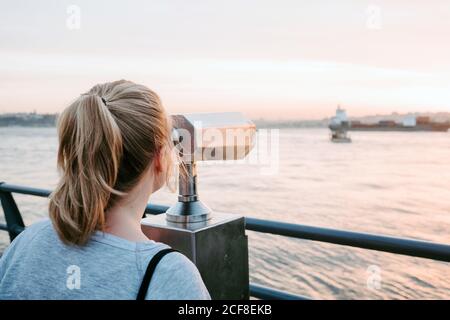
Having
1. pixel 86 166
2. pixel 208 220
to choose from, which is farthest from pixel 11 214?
pixel 86 166

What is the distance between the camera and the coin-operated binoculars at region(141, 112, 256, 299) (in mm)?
1272

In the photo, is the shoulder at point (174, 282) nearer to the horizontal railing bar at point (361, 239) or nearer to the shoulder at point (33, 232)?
the shoulder at point (33, 232)

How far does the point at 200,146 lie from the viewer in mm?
1271

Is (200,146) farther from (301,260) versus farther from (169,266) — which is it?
(301,260)

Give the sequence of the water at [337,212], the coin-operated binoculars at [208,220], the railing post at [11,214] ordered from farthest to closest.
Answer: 1. the water at [337,212]
2. the railing post at [11,214]
3. the coin-operated binoculars at [208,220]

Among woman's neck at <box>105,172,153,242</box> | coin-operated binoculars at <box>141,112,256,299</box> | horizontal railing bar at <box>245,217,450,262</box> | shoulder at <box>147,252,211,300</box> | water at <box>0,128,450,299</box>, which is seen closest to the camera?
shoulder at <box>147,252,211,300</box>

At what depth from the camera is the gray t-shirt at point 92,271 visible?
912 mm

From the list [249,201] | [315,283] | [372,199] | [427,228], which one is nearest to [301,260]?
[315,283]

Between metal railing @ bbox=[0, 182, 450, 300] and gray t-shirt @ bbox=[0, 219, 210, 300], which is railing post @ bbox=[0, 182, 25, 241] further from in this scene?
gray t-shirt @ bbox=[0, 219, 210, 300]

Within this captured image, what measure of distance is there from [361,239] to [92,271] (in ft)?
3.61

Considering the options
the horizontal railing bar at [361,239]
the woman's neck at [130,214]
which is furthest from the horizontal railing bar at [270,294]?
the woman's neck at [130,214]

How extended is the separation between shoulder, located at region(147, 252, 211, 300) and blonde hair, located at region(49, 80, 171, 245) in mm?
194

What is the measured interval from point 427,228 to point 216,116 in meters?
23.5

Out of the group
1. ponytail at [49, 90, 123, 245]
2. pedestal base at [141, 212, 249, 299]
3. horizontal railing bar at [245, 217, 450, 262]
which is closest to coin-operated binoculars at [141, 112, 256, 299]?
pedestal base at [141, 212, 249, 299]
